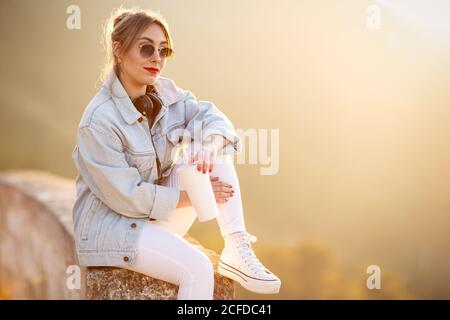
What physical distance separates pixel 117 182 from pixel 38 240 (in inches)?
86.7

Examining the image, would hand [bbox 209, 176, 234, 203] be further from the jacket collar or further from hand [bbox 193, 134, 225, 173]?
the jacket collar

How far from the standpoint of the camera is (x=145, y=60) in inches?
86.4

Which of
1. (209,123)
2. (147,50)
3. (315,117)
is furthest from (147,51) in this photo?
(315,117)

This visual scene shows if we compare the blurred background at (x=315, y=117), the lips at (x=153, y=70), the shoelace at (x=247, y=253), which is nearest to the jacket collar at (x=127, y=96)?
the lips at (x=153, y=70)

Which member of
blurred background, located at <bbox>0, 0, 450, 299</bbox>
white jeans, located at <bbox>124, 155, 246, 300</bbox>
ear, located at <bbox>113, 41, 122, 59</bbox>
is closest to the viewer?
white jeans, located at <bbox>124, 155, 246, 300</bbox>

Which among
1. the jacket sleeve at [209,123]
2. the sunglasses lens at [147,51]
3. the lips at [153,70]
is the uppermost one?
the sunglasses lens at [147,51]

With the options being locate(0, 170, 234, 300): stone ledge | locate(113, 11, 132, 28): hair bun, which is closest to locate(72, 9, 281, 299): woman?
locate(113, 11, 132, 28): hair bun

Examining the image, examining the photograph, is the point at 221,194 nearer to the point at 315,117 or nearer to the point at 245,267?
the point at 245,267

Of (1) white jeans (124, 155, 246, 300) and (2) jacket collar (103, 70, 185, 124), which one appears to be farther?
(2) jacket collar (103, 70, 185, 124)

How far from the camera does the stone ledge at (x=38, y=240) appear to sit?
3488mm

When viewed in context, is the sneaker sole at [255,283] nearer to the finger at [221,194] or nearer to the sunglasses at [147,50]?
the finger at [221,194]

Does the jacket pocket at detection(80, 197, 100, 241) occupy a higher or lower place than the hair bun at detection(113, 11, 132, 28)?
lower

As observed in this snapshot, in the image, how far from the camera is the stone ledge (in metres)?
3.49

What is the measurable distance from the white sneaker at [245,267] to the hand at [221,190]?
15 centimetres
